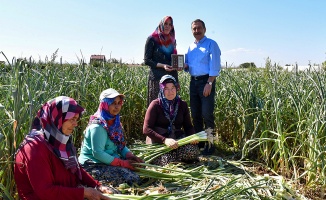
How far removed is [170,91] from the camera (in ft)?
10.6

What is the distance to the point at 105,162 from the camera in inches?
100

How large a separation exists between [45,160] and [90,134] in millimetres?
875

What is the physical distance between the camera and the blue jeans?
364 centimetres

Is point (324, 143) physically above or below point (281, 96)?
below

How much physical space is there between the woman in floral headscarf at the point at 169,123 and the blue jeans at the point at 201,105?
0.30m

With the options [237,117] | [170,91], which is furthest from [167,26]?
[237,117]

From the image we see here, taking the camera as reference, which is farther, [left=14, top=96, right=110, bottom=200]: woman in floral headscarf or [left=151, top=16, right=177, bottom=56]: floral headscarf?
[left=151, top=16, right=177, bottom=56]: floral headscarf

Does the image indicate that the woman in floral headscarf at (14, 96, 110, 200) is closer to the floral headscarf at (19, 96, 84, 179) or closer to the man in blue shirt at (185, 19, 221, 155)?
the floral headscarf at (19, 96, 84, 179)

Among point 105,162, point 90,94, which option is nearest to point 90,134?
point 105,162

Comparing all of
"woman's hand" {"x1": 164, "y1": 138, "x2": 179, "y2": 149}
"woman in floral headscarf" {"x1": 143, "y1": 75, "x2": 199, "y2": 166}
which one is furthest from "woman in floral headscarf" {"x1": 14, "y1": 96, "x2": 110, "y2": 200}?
"woman in floral headscarf" {"x1": 143, "y1": 75, "x2": 199, "y2": 166}

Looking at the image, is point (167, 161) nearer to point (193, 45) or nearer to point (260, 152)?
point (260, 152)

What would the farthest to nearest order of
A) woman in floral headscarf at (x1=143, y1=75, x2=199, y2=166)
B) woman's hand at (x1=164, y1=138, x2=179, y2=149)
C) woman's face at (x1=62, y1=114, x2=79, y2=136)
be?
woman in floral headscarf at (x1=143, y1=75, x2=199, y2=166), woman's hand at (x1=164, y1=138, x2=179, y2=149), woman's face at (x1=62, y1=114, x2=79, y2=136)

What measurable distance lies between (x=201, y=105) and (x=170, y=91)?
29.3 inches

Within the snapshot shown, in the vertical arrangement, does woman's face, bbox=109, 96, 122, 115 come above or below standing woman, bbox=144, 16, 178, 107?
below
